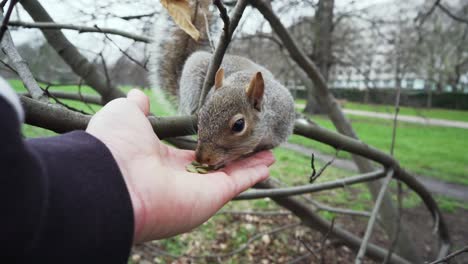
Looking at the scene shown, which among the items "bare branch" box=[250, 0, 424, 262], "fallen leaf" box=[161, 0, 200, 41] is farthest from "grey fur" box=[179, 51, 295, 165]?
"fallen leaf" box=[161, 0, 200, 41]

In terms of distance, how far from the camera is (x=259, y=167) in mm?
1262

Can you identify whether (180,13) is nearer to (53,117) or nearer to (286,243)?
(53,117)

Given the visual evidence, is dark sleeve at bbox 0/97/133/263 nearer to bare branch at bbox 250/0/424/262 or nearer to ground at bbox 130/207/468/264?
bare branch at bbox 250/0/424/262

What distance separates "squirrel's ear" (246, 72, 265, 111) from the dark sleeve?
2.28 ft

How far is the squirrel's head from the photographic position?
122 centimetres

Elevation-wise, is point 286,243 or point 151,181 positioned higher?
point 151,181

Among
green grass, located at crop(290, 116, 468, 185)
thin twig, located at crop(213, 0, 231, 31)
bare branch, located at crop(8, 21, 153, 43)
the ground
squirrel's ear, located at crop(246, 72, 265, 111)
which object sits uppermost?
bare branch, located at crop(8, 21, 153, 43)

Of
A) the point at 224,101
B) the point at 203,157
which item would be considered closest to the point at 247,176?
the point at 203,157

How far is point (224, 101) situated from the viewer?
1275 mm

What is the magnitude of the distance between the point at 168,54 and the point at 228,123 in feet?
3.10

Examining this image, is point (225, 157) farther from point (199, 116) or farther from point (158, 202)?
point (158, 202)

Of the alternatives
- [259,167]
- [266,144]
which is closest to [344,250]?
[266,144]

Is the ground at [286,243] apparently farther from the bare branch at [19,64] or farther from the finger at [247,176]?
the bare branch at [19,64]

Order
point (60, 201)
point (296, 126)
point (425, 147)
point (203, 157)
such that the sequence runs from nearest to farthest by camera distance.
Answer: point (60, 201)
point (203, 157)
point (296, 126)
point (425, 147)
